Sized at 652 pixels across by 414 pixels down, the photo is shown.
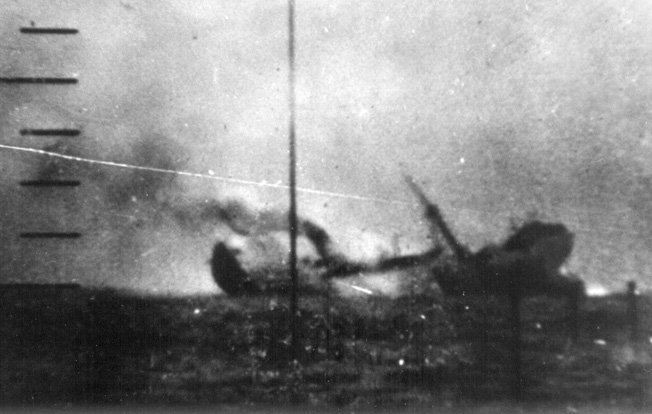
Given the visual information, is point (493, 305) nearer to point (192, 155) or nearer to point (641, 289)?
point (641, 289)

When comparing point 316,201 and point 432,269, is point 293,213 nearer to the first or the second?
point 316,201

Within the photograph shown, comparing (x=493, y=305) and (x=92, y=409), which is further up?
(x=493, y=305)

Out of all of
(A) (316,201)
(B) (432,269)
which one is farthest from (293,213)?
(B) (432,269)

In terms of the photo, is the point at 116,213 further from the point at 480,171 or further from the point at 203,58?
the point at 480,171

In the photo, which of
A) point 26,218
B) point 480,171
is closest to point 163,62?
point 26,218

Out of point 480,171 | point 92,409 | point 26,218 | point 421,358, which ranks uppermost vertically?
point 480,171

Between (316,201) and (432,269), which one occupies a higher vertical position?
(316,201)

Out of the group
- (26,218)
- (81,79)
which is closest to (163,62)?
(81,79)
